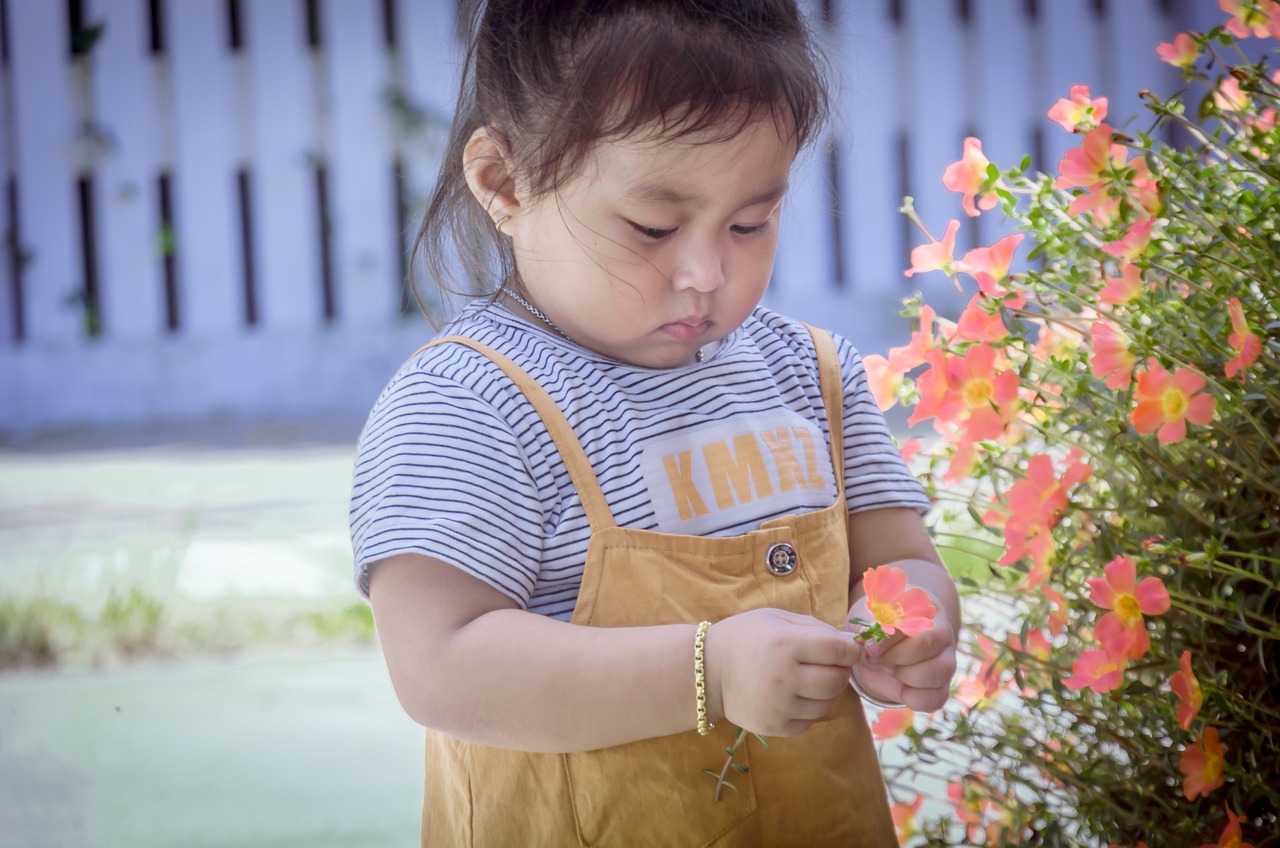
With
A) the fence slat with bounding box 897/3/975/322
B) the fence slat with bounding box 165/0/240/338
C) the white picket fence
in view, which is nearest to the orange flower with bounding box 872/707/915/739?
the white picket fence

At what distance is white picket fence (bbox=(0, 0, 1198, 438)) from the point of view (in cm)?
683

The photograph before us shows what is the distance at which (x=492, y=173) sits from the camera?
1056 millimetres

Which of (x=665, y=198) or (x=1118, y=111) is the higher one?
(x=665, y=198)

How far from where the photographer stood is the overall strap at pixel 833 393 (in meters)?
1.12

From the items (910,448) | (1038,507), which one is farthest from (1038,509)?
(910,448)

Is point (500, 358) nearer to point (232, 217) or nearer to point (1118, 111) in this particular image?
point (232, 217)

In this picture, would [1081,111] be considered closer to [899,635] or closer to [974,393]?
[974,393]

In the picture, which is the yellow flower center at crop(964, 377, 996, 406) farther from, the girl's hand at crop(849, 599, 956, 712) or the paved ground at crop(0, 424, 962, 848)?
the paved ground at crop(0, 424, 962, 848)

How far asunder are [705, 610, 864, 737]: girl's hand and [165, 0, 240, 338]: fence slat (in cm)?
644

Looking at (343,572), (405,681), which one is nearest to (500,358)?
(405,681)

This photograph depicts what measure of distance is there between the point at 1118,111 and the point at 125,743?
6384 mm

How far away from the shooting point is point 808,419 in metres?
1.14

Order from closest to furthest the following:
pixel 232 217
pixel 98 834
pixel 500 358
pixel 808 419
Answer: pixel 500 358, pixel 808 419, pixel 98 834, pixel 232 217

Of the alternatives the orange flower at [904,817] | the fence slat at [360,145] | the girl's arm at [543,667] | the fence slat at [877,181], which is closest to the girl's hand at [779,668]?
the girl's arm at [543,667]
